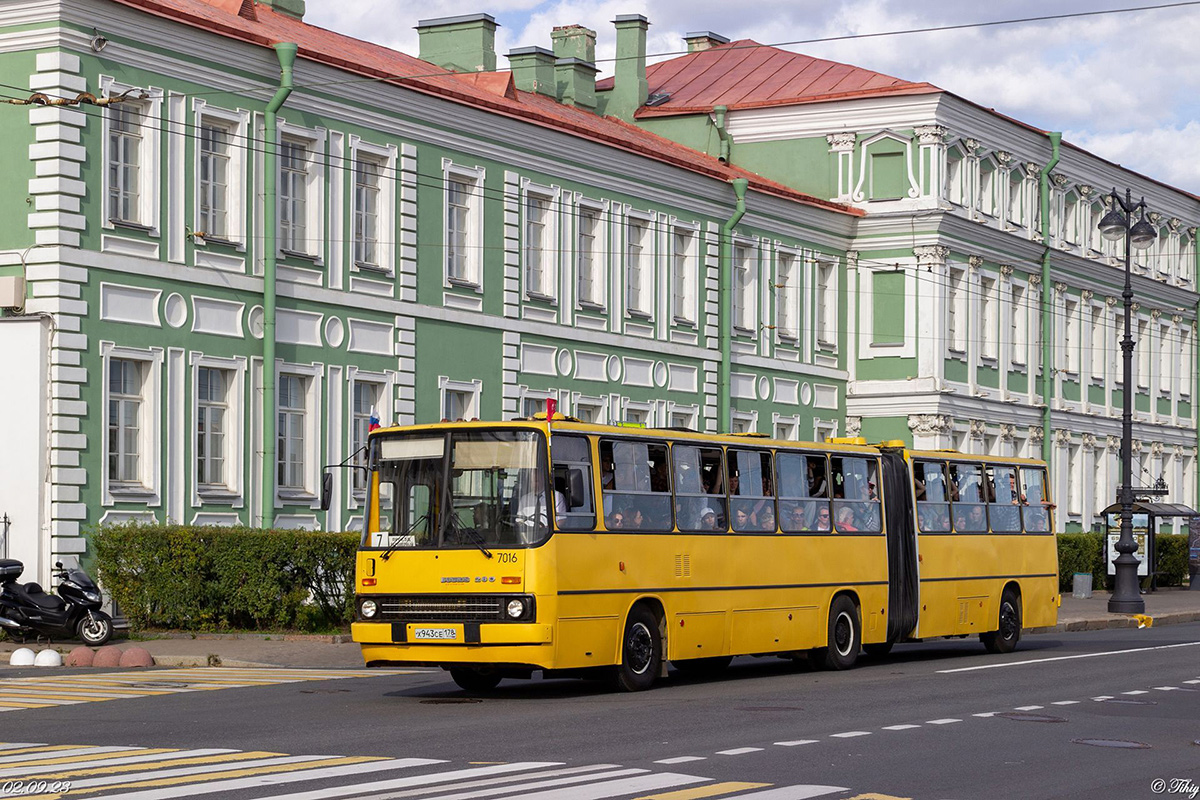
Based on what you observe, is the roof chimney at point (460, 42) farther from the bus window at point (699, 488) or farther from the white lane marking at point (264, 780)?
the white lane marking at point (264, 780)

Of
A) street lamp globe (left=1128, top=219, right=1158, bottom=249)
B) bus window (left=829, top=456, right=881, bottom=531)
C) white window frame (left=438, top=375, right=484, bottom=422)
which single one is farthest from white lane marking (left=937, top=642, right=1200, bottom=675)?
white window frame (left=438, top=375, right=484, bottom=422)

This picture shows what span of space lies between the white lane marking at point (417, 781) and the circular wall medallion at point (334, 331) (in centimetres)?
2166

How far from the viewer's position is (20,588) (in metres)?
25.9

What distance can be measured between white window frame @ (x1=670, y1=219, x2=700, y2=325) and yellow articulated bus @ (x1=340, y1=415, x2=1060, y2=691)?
63.5ft

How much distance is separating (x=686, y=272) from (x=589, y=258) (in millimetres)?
4126

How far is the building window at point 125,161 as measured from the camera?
29.7m

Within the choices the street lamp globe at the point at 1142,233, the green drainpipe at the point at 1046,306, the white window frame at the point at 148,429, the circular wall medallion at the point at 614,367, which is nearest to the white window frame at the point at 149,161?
the white window frame at the point at 148,429

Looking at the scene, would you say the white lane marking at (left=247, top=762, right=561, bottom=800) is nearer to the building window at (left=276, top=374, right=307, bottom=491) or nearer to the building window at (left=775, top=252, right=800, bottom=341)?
the building window at (left=276, top=374, right=307, bottom=491)

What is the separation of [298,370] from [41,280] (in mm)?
5641

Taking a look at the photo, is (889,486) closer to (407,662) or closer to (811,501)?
(811,501)

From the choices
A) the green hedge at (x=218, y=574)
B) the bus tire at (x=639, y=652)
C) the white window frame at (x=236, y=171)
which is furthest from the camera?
the white window frame at (x=236, y=171)

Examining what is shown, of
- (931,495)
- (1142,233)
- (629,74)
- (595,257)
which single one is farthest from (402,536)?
(629,74)

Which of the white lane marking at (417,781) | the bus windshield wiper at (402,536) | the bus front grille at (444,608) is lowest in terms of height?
the white lane marking at (417,781)

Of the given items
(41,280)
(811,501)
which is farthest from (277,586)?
(811,501)
